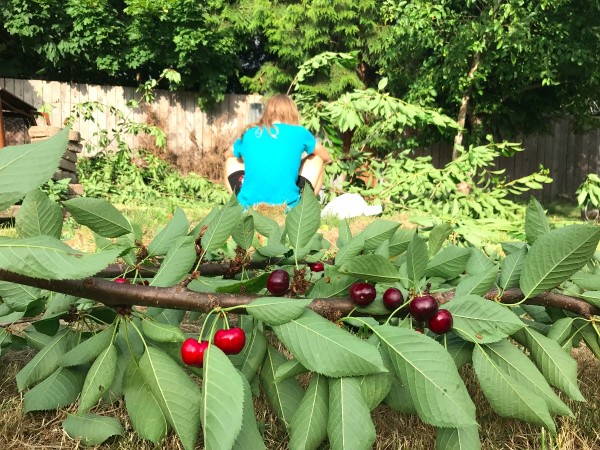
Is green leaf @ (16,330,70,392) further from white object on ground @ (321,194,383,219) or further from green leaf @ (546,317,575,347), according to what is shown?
white object on ground @ (321,194,383,219)

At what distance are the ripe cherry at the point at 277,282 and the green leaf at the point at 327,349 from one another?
4.7 inches

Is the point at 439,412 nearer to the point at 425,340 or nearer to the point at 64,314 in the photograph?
the point at 425,340

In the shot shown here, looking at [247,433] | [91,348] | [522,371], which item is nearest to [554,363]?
[522,371]

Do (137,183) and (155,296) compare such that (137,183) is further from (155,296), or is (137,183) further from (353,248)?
(155,296)

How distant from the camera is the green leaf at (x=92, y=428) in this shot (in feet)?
3.39

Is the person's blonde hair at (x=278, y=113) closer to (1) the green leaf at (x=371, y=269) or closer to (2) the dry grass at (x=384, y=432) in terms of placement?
(2) the dry grass at (x=384, y=432)

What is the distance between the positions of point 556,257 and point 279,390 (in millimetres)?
490

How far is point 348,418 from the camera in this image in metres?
0.76

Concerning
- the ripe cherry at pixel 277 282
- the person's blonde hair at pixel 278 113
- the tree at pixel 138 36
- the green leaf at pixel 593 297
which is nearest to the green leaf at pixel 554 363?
the green leaf at pixel 593 297

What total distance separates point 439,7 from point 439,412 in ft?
30.2

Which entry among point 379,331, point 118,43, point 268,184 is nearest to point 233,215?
point 379,331

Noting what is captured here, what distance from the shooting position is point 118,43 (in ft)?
43.8

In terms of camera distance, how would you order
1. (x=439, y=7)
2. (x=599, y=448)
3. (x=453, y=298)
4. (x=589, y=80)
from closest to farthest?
1. (x=453, y=298)
2. (x=599, y=448)
3. (x=439, y=7)
4. (x=589, y=80)

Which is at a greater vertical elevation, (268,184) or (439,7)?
(439,7)
